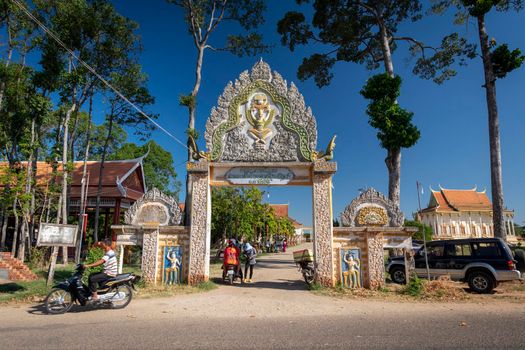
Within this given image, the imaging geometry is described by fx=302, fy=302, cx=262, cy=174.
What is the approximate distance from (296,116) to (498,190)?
836 centimetres

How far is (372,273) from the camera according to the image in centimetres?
857

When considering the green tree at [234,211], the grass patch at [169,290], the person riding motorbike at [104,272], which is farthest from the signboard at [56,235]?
the green tree at [234,211]

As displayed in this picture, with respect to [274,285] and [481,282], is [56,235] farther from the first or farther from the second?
[481,282]

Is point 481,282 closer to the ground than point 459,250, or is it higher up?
closer to the ground

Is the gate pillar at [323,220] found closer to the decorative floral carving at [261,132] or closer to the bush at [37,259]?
the decorative floral carving at [261,132]

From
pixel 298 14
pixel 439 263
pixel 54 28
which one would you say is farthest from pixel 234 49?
pixel 439 263

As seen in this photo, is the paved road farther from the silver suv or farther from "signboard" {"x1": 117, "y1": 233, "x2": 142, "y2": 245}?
"signboard" {"x1": 117, "y1": 233, "x2": 142, "y2": 245}

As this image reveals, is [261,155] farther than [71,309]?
Yes

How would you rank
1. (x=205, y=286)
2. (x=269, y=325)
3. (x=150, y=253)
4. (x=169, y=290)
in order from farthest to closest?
(x=150, y=253) → (x=205, y=286) → (x=169, y=290) → (x=269, y=325)

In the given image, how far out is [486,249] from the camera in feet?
28.5

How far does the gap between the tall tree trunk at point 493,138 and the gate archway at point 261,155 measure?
714cm

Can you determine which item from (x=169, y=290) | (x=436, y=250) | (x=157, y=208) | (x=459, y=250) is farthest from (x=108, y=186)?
(x=459, y=250)

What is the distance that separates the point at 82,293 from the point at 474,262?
10.2 m

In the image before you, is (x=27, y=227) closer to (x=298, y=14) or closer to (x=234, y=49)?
(x=234, y=49)
